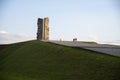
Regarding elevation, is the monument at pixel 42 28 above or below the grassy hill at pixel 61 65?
above

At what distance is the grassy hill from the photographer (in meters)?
17.1

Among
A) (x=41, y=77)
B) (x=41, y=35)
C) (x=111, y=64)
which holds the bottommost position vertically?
(x=41, y=77)

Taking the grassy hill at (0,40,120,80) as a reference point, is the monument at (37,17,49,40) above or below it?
above

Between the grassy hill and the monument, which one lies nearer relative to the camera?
the grassy hill

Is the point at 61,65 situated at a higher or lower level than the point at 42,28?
lower

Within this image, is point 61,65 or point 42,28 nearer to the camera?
point 61,65

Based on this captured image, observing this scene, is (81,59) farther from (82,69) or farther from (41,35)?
(41,35)

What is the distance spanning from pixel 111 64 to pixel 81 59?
137 inches

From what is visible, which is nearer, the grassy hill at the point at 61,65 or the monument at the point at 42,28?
the grassy hill at the point at 61,65

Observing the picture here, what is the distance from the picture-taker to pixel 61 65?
20.5 metres

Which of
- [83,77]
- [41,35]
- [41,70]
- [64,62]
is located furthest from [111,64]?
[41,35]

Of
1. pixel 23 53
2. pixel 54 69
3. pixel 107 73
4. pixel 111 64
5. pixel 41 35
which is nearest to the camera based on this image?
pixel 107 73

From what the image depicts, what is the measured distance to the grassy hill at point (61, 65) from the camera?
17078 millimetres

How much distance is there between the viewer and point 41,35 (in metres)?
38.2
